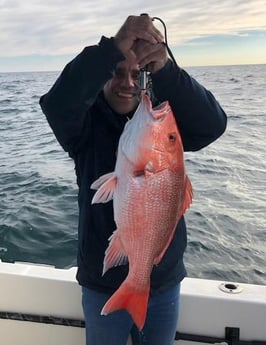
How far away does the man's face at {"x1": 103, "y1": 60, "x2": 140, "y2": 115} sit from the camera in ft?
5.76

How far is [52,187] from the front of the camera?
6.40 meters

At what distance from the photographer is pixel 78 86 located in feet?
5.14

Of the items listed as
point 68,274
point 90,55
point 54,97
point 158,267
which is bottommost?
point 68,274

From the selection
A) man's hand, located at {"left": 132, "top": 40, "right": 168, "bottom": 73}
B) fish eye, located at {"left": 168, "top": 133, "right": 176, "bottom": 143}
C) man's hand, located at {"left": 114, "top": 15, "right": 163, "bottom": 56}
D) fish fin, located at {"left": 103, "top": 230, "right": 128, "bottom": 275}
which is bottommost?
fish fin, located at {"left": 103, "top": 230, "right": 128, "bottom": 275}

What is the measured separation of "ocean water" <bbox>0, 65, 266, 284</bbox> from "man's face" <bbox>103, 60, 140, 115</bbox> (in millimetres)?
2449

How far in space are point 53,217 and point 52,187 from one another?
106cm

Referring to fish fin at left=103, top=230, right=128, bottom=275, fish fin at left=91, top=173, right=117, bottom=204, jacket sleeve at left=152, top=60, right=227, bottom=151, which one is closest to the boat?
jacket sleeve at left=152, top=60, right=227, bottom=151

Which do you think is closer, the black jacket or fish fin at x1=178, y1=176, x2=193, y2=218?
fish fin at x1=178, y1=176, x2=193, y2=218

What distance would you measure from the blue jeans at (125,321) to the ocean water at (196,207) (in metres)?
2.15

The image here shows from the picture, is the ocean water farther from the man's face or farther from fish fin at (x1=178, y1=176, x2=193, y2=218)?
fish fin at (x1=178, y1=176, x2=193, y2=218)

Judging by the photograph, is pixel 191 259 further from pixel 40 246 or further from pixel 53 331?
pixel 53 331

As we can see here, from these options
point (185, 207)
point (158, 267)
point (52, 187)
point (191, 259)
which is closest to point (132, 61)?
point (185, 207)

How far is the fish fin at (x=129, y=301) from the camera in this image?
1.50m

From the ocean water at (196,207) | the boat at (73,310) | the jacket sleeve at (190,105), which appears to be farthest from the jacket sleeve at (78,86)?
the ocean water at (196,207)
